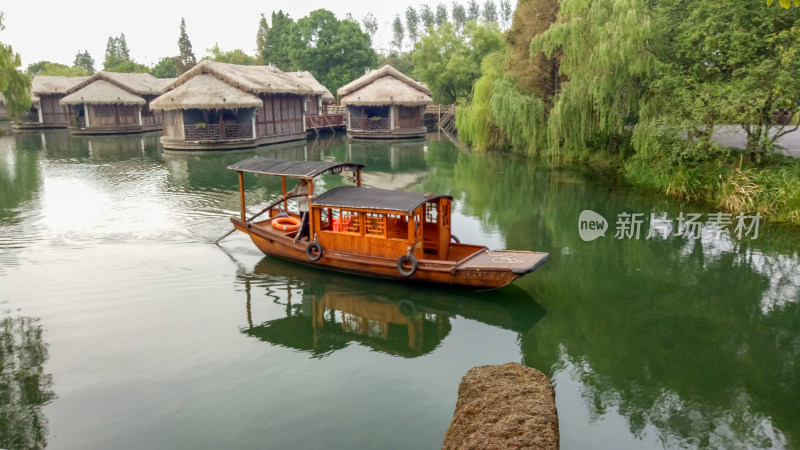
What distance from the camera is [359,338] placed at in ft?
29.9

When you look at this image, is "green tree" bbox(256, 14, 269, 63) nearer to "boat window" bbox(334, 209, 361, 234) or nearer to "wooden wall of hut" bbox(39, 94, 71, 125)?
"wooden wall of hut" bbox(39, 94, 71, 125)

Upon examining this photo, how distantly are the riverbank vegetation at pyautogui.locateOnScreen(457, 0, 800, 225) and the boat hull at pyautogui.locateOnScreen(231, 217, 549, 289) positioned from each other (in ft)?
29.0

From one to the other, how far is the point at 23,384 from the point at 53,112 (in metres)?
44.2

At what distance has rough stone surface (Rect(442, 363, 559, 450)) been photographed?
4.82 m

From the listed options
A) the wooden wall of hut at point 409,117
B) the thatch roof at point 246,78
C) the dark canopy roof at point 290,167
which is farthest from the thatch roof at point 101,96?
the dark canopy roof at point 290,167

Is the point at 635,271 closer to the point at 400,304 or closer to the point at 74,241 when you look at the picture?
the point at 400,304

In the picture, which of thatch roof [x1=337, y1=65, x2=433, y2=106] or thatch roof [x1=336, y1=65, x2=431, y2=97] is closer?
thatch roof [x1=337, y1=65, x2=433, y2=106]

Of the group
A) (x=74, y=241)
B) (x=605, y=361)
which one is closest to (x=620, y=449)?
(x=605, y=361)

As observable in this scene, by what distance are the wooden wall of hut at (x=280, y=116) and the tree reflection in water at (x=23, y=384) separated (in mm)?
24458

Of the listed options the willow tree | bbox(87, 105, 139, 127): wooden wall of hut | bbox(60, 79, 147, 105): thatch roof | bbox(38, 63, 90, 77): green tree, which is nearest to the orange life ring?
the willow tree

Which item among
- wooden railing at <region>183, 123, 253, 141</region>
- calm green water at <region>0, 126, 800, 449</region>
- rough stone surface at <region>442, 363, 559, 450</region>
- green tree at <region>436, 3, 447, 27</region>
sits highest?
green tree at <region>436, 3, 447, 27</region>

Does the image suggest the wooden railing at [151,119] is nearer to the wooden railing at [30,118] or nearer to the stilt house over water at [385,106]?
the wooden railing at [30,118]

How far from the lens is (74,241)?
13.4 meters

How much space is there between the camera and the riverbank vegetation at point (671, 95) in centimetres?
1543
